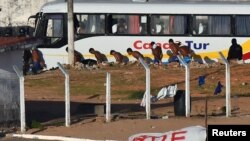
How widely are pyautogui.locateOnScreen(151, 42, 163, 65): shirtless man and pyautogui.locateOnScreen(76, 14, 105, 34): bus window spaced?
6.83ft

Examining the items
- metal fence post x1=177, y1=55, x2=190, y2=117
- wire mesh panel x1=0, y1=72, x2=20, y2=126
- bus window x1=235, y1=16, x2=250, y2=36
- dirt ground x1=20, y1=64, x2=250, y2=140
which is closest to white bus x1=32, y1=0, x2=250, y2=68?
bus window x1=235, y1=16, x2=250, y2=36

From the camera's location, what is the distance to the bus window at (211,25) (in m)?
41.1

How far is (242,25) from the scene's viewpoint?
41.1m

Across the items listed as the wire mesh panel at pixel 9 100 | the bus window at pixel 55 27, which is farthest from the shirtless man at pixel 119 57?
the wire mesh panel at pixel 9 100

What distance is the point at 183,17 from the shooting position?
41156 millimetres

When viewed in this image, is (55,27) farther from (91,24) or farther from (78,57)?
(78,57)

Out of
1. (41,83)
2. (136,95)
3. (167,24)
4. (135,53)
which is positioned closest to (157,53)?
(135,53)

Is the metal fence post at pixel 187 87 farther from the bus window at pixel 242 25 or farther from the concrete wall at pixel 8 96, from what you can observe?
the bus window at pixel 242 25

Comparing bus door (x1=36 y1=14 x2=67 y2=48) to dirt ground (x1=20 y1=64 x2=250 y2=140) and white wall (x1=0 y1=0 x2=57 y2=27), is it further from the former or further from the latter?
white wall (x1=0 y1=0 x2=57 y2=27)

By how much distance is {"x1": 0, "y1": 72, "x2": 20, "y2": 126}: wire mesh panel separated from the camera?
23375 millimetres

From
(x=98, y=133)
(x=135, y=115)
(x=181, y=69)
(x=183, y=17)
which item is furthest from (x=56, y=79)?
(x=98, y=133)

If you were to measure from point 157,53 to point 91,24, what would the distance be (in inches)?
116

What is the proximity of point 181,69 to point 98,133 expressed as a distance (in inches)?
641

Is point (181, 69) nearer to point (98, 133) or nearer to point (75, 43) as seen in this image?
point (75, 43)
